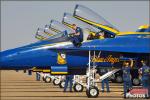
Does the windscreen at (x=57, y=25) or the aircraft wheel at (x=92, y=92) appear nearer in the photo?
the aircraft wheel at (x=92, y=92)

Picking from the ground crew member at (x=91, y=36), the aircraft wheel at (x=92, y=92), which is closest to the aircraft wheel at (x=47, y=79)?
the ground crew member at (x=91, y=36)

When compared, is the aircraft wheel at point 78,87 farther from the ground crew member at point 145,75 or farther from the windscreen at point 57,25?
the ground crew member at point 145,75

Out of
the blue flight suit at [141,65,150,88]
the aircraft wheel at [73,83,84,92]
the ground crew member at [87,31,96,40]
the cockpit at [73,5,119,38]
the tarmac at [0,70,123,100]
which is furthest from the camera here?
the aircraft wheel at [73,83,84,92]

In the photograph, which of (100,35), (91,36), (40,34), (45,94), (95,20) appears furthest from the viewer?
(40,34)

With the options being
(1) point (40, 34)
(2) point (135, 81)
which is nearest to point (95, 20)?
(2) point (135, 81)

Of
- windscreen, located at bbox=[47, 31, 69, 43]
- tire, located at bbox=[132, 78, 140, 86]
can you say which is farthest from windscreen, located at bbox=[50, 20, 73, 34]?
tire, located at bbox=[132, 78, 140, 86]

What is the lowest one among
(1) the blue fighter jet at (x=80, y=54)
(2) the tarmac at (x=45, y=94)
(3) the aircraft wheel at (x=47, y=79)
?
(2) the tarmac at (x=45, y=94)

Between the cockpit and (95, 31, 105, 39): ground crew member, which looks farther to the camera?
the cockpit

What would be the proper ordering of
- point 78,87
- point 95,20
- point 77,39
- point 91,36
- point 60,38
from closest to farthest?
point 77,39
point 91,36
point 60,38
point 95,20
point 78,87

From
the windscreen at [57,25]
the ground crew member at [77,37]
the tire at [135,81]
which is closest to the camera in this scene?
the ground crew member at [77,37]

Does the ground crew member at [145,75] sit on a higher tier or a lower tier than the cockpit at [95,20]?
lower

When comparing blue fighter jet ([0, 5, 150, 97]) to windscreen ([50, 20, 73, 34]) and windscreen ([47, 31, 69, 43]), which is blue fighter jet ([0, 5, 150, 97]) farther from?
windscreen ([50, 20, 73, 34])

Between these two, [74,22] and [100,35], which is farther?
[74,22]

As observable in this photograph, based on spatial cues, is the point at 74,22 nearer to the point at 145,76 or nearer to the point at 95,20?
the point at 95,20
